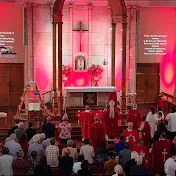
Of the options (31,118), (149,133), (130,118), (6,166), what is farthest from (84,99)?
(6,166)

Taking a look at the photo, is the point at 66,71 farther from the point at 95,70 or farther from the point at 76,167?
the point at 76,167

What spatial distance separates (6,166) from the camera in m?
11.7

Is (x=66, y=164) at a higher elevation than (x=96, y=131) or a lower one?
lower

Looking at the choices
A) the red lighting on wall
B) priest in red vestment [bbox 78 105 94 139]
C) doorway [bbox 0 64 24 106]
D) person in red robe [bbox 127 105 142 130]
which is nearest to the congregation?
person in red robe [bbox 127 105 142 130]

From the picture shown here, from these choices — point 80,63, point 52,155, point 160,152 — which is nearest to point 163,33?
point 80,63

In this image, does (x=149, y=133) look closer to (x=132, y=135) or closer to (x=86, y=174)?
(x=132, y=135)

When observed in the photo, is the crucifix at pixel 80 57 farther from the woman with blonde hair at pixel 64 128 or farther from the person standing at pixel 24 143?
the person standing at pixel 24 143

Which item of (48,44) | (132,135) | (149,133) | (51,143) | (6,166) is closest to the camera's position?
(6,166)

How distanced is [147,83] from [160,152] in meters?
11.4

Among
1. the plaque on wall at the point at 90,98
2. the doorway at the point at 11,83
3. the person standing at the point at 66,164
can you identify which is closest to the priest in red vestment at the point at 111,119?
the plaque on wall at the point at 90,98

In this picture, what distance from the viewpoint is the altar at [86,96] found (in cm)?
2052

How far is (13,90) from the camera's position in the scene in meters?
23.8

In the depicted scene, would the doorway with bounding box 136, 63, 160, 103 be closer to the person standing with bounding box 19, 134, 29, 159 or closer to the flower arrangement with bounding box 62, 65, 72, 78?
the flower arrangement with bounding box 62, 65, 72, 78

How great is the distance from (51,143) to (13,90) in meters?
11.3
